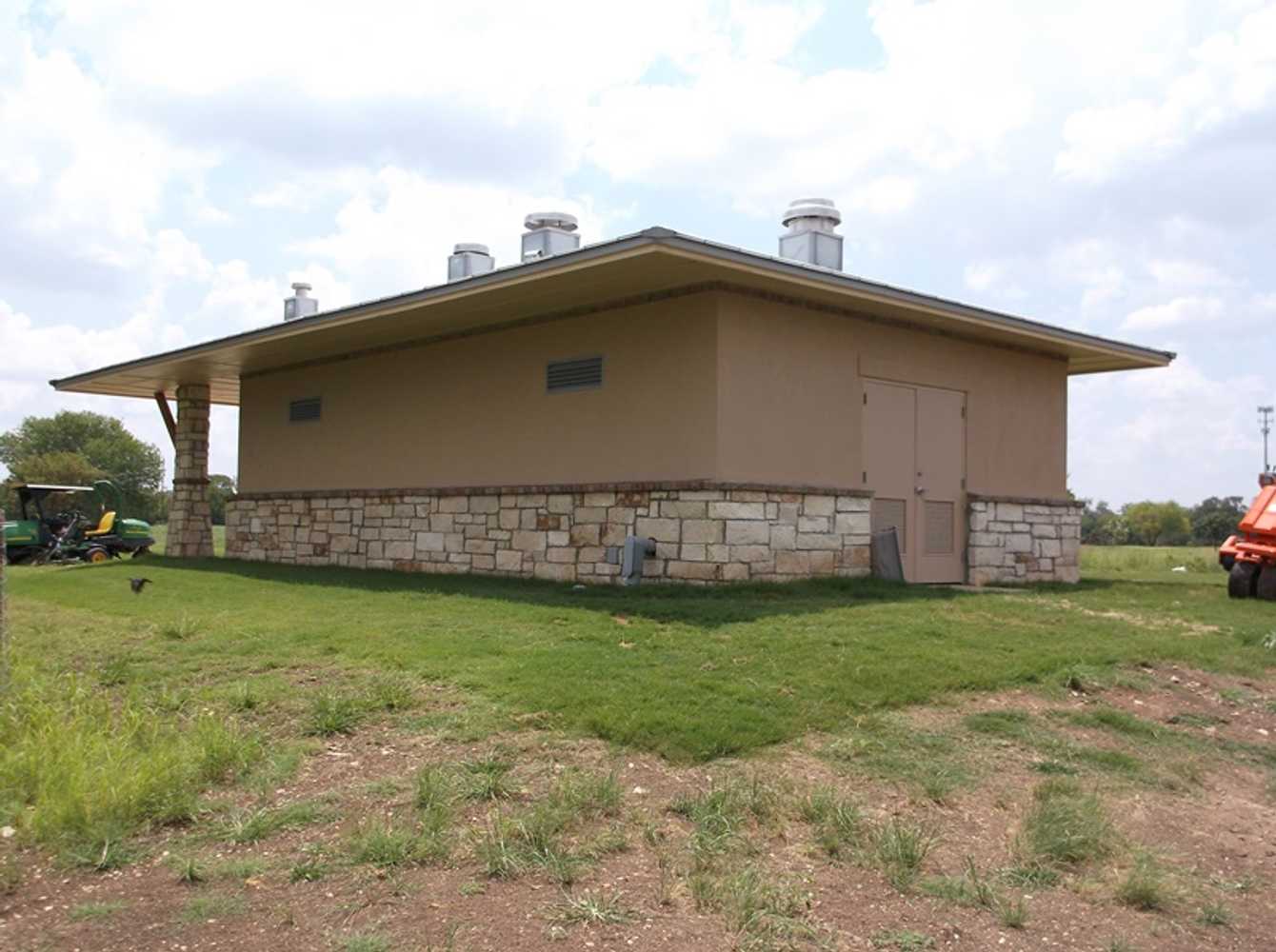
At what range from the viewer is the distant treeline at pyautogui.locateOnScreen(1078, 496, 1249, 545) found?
224ft

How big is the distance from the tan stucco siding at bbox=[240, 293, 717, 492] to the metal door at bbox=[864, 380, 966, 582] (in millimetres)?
2481

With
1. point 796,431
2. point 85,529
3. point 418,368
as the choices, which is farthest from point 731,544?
point 85,529

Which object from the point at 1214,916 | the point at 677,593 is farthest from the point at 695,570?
the point at 1214,916

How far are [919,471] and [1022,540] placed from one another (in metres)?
2.36

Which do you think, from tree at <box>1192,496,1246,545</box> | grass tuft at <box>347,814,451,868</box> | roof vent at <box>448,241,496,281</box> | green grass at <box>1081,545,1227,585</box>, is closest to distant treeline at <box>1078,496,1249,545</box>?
tree at <box>1192,496,1246,545</box>

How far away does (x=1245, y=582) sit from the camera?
522 inches

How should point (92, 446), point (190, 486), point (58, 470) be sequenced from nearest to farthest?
point (190, 486) < point (58, 470) < point (92, 446)

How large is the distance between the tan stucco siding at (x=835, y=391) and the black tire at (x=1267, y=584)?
320 centimetres

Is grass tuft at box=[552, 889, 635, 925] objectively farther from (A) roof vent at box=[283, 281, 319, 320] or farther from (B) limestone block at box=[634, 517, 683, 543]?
(A) roof vent at box=[283, 281, 319, 320]

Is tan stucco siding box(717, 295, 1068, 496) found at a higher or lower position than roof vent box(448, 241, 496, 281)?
lower

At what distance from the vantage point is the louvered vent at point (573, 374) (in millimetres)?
13266

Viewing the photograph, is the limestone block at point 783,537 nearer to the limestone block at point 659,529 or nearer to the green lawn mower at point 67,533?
the limestone block at point 659,529

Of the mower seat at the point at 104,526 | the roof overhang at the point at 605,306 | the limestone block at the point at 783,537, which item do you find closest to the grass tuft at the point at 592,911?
the roof overhang at the point at 605,306

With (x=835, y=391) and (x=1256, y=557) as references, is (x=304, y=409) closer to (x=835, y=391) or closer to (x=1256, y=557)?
(x=835, y=391)
